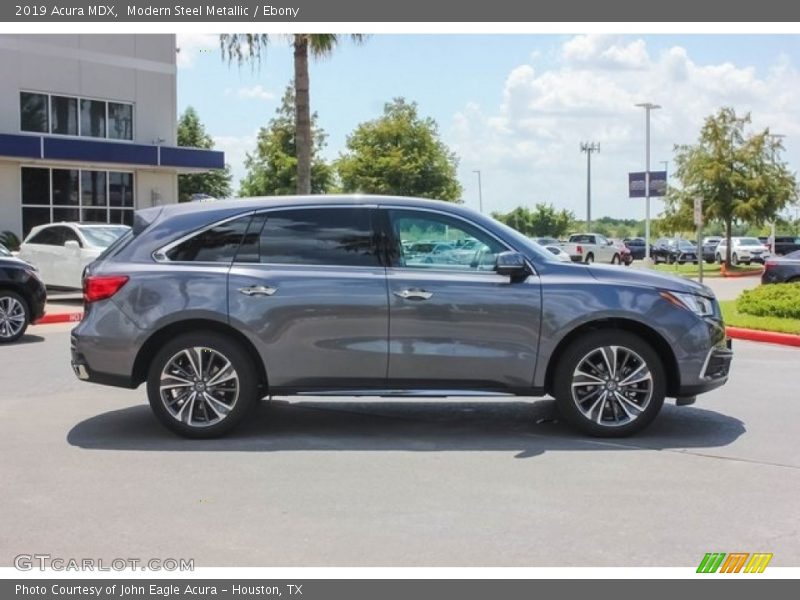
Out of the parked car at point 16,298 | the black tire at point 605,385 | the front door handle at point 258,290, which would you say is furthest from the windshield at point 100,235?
the black tire at point 605,385

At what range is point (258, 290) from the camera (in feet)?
23.6

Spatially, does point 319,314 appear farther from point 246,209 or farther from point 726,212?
point 726,212

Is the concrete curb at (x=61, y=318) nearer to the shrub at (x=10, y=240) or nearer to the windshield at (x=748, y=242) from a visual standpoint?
the shrub at (x=10, y=240)

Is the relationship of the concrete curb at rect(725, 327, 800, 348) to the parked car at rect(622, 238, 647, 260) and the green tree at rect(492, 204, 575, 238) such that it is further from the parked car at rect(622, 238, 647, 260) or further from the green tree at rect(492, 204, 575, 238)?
the green tree at rect(492, 204, 575, 238)

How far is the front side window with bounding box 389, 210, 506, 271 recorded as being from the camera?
7348mm

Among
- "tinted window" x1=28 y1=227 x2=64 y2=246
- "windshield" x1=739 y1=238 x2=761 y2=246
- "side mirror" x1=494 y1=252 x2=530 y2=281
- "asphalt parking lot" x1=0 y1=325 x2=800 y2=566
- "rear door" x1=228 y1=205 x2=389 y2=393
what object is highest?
"windshield" x1=739 y1=238 x2=761 y2=246

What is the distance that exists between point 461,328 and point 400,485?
1530mm

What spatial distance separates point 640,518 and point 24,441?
4.52 m

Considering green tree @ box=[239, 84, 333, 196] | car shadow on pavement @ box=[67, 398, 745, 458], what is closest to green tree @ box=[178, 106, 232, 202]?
green tree @ box=[239, 84, 333, 196]

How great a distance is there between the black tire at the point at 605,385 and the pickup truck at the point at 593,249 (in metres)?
41.4

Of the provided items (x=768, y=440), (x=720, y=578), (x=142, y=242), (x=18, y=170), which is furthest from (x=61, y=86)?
(x=720, y=578)

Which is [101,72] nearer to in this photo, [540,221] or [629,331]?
[629,331]

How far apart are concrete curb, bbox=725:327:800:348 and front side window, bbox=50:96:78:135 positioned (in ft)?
77.3

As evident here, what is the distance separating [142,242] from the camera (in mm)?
7434
